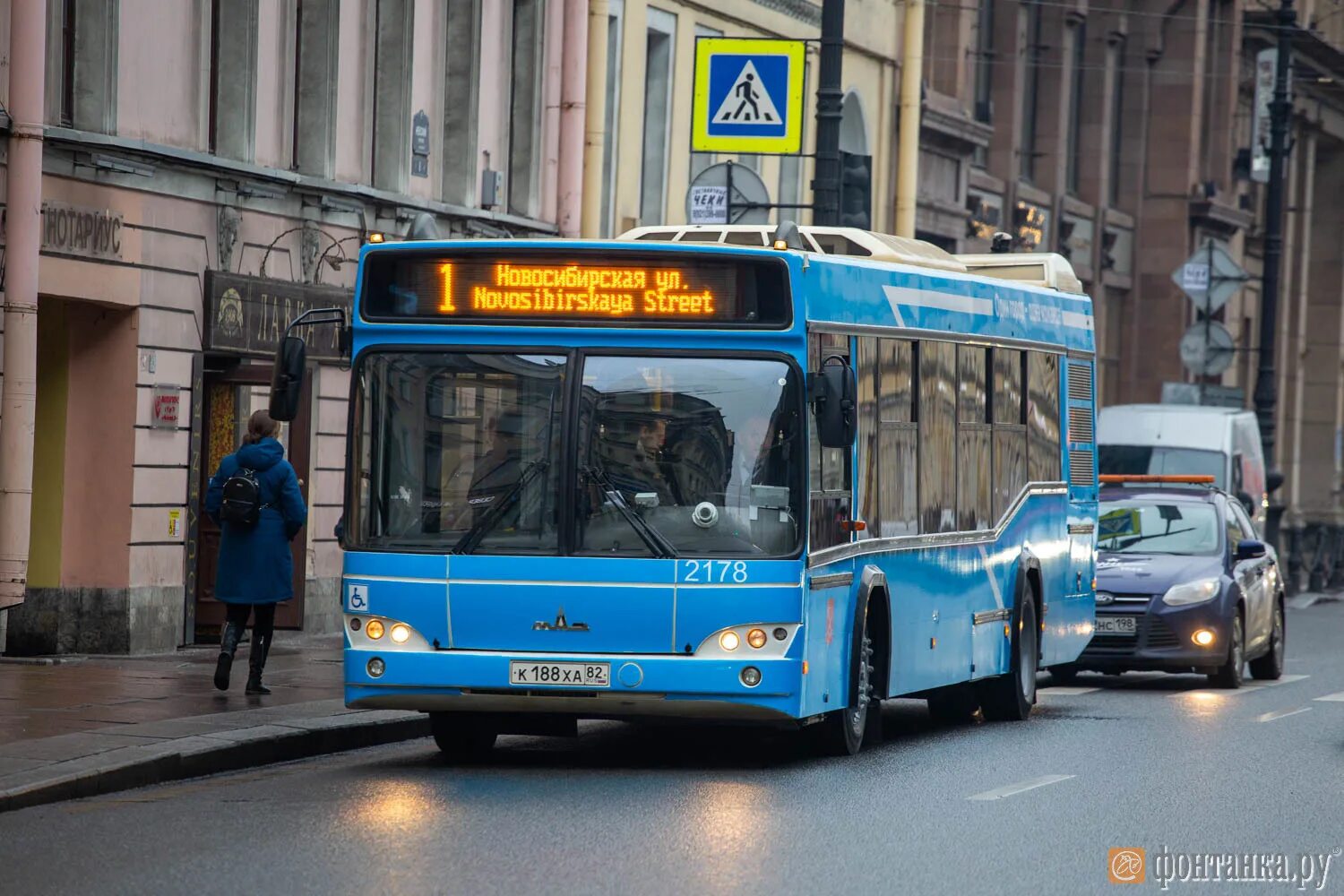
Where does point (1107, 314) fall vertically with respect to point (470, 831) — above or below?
above

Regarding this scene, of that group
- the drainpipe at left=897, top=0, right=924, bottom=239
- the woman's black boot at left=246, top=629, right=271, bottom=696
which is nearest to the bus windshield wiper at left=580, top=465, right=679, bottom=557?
the woman's black boot at left=246, top=629, right=271, bottom=696

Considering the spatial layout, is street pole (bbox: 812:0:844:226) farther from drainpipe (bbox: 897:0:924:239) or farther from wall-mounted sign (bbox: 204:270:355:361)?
drainpipe (bbox: 897:0:924:239)

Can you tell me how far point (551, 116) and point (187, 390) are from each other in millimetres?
7487

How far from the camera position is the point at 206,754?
1323 cm

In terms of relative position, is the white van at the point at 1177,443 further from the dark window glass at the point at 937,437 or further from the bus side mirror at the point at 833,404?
the bus side mirror at the point at 833,404

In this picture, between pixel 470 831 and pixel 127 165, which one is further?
pixel 127 165

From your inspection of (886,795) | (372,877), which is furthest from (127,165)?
(372,877)

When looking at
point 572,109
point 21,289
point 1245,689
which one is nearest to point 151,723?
point 21,289

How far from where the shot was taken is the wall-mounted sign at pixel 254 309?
2100 cm

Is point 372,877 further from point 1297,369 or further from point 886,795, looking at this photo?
point 1297,369

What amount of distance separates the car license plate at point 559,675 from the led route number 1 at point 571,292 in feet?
5.38

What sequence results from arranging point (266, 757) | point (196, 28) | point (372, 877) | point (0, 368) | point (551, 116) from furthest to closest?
point (551, 116) → point (196, 28) → point (0, 368) → point (266, 757) → point (372, 877)

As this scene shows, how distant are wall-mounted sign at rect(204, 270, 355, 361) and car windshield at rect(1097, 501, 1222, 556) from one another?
21.0 feet

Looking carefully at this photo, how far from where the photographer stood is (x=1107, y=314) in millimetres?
49250
